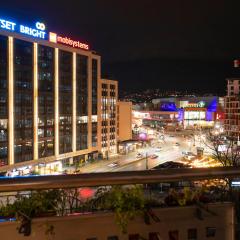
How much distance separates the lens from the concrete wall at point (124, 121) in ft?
142

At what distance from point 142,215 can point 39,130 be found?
94.8ft

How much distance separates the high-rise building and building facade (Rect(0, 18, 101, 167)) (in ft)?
68.4

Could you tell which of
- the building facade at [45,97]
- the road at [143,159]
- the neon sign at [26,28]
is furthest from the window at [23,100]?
the road at [143,159]

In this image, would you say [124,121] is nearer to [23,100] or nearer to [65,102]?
[65,102]

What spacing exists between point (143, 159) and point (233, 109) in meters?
17.2

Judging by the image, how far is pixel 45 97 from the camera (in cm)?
3066

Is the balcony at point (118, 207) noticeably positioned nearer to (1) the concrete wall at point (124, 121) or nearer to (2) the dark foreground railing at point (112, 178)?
(2) the dark foreground railing at point (112, 178)

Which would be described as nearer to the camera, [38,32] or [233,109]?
[38,32]

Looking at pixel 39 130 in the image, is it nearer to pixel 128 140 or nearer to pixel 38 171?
pixel 38 171

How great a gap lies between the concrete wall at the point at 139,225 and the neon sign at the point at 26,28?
2729 cm

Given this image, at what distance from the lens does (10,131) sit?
26.9 meters

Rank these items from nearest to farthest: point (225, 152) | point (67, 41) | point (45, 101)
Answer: point (45, 101) → point (67, 41) → point (225, 152)

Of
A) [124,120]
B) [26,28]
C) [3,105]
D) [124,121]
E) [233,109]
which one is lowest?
[124,121]

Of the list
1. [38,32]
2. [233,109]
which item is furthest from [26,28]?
[233,109]
